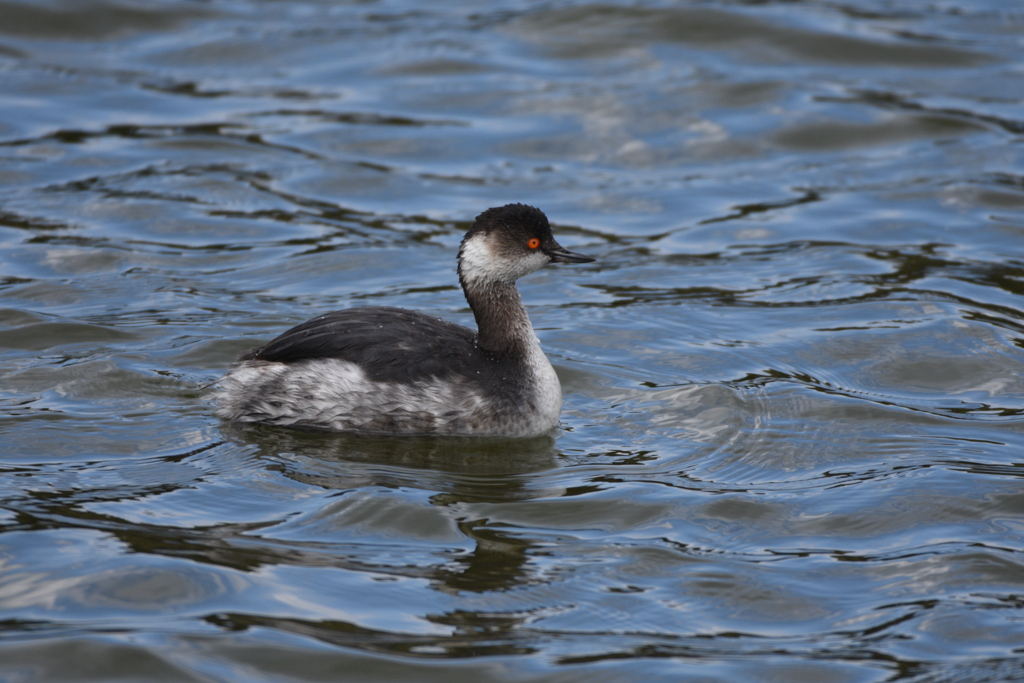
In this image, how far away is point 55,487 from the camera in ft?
19.3

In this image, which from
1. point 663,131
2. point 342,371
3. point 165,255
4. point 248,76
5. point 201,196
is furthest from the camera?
point 248,76

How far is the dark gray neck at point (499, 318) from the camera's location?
7.00m

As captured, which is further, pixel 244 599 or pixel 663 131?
pixel 663 131

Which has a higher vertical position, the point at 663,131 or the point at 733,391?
the point at 663,131

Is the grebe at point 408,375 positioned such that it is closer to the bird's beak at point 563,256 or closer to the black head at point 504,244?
the black head at point 504,244

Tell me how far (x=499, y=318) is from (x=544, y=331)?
1.38 meters

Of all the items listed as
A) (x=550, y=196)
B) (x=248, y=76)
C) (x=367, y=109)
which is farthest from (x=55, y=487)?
(x=248, y=76)

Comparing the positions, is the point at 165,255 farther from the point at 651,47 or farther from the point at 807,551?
the point at 651,47

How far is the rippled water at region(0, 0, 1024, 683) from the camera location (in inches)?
194

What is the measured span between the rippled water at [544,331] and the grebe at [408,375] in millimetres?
158

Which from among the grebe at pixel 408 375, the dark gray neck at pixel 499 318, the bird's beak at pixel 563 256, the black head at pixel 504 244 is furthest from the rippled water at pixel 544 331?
the black head at pixel 504 244

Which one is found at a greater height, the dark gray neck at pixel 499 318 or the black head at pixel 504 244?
the black head at pixel 504 244

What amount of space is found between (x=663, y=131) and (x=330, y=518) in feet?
25.2

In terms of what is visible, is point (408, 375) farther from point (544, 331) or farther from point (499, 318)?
point (544, 331)
